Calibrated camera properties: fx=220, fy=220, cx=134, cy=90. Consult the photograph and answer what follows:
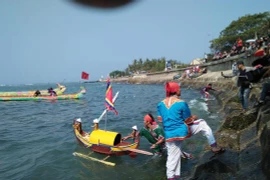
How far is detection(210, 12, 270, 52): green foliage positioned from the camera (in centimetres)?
4903

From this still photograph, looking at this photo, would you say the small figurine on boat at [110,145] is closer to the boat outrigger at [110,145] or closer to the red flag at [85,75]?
the boat outrigger at [110,145]

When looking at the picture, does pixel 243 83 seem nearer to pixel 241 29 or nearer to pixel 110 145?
pixel 110 145

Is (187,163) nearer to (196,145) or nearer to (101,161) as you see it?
(196,145)

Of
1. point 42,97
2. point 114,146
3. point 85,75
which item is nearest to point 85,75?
point 85,75

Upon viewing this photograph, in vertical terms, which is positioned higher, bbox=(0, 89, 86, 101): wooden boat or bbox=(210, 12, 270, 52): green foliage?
bbox=(210, 12, 270, 52): green foliage

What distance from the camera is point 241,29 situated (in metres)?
53.1

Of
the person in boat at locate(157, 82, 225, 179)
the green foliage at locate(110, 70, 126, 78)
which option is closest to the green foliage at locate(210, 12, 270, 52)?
the person in boat at locate(157, 82, 225, 179)

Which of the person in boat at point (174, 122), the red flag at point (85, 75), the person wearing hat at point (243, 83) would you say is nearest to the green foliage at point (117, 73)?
the red flag at point (85, 75)

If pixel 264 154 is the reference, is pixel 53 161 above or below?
below

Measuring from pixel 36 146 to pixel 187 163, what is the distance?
25.7 ft

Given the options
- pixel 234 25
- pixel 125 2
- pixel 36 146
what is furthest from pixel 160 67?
pixel 125 2

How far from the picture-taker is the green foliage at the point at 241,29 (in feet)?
161

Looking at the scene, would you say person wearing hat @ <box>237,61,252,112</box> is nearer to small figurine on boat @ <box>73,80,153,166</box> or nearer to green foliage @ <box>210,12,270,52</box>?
small figurine on boat @ <box>73,80,153,166</box>

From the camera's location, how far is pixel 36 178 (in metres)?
7.40
